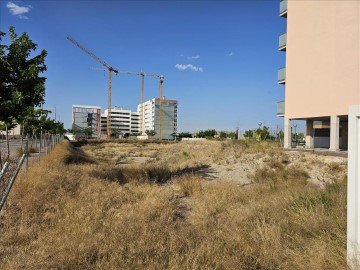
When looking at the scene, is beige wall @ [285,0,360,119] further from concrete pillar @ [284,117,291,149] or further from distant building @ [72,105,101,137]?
distant building @ [72,105,101,137]

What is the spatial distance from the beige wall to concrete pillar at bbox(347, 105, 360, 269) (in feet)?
75.1

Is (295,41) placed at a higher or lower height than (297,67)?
higher

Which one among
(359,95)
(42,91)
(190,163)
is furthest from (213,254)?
(359,95)

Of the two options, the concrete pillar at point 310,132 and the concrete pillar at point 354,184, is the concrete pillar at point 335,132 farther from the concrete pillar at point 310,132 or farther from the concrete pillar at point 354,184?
the concrete pillar at point 354,184

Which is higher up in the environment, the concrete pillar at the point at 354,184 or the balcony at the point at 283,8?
the balcony at the point at 283,8

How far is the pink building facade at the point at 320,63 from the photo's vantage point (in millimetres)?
24625

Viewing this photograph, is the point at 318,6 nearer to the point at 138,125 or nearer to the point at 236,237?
the point at 236,237

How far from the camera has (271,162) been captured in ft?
61.8

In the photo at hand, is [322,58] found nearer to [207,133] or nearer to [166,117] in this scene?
[207,133]

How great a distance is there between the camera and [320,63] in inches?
1077

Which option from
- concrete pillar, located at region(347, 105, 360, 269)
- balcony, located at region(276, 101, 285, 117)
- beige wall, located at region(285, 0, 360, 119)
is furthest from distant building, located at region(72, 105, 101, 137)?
concrete pillar, located at region(347, 105, 360, 269)

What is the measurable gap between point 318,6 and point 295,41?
378cm

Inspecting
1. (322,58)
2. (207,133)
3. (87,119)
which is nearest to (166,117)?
(87,119)

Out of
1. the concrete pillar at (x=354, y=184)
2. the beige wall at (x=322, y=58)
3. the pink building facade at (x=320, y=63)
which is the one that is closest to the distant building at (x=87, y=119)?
the pink building facade at (x=320, y=63)
